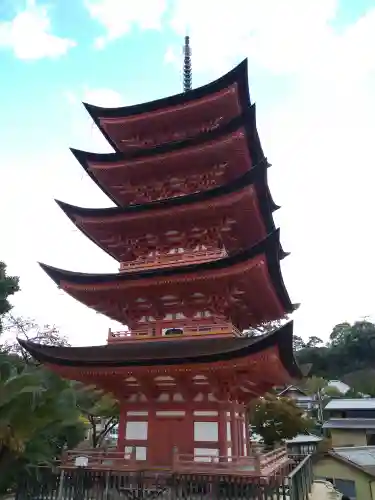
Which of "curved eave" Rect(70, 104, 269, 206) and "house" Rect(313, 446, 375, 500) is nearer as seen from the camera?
"curved eave" Rect(70, 104, 269, 206)

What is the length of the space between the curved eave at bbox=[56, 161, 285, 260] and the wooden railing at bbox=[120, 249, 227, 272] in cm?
166

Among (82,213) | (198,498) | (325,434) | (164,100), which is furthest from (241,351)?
(325,434)

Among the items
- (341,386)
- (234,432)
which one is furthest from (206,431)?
(341,386)

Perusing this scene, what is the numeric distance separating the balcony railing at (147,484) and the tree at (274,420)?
18741mm

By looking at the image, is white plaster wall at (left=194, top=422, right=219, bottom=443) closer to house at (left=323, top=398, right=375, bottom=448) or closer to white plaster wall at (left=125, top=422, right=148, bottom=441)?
white plaster wall at (left=125, top=422, right=148, bottom=441)

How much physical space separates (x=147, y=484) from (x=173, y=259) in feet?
22.4

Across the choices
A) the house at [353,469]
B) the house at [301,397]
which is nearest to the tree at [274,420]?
the house at [353,469]

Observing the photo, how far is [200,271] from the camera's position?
40.7ft

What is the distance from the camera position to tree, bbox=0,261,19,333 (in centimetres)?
3039

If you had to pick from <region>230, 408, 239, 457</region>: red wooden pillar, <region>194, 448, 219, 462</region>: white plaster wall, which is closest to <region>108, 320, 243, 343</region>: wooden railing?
<region>230, 408, 239, 457</region>: red wooden pillar

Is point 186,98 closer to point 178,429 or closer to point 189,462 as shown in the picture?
point 178,429

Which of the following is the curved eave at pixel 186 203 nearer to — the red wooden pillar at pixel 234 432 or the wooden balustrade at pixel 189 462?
the red wooden pillar at pixel 234 432

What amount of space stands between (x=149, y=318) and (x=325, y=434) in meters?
37.2

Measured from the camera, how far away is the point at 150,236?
49.4 feet
